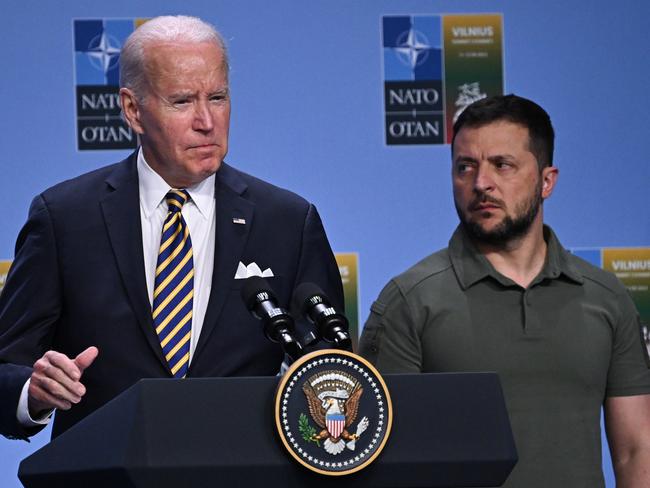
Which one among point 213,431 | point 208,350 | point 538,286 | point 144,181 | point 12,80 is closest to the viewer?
point 213,431

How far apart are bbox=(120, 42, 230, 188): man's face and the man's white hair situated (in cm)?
1

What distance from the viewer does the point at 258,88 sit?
367cm

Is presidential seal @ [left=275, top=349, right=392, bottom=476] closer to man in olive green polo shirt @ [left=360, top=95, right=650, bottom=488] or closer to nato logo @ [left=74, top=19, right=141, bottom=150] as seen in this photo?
man in olive green polo shirt @ [left=360, top=95, right=650, bottom=488]

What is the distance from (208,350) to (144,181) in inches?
14.8

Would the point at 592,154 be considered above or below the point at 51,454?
above

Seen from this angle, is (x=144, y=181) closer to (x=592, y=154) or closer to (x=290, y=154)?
(x=290, y=154)

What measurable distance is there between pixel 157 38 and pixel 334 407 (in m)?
0.94

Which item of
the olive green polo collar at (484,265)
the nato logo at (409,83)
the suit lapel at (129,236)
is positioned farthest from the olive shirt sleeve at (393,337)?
the nato logo at (409,83)

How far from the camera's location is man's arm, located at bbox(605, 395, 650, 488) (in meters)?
2.57

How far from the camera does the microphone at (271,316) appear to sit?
1.65m

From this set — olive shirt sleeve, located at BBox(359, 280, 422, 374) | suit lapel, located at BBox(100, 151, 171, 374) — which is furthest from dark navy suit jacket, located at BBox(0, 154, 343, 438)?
olive shirt sleeve, located at BBox(359, 280, 422, 374)

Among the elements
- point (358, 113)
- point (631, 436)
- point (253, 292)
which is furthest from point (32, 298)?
point (358, 113)

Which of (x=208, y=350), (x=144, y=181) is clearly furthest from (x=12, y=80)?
(x=208, y=350)

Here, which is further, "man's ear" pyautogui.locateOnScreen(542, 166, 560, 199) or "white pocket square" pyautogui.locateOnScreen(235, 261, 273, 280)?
"man's ear" pyautogui.locateOnScreen(542, 166, 560, 199)
